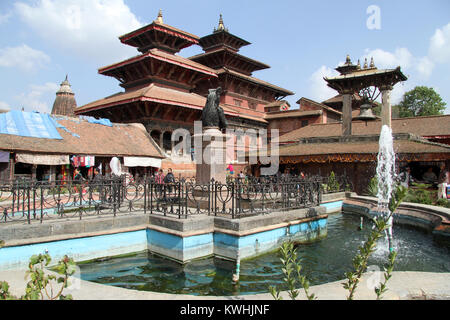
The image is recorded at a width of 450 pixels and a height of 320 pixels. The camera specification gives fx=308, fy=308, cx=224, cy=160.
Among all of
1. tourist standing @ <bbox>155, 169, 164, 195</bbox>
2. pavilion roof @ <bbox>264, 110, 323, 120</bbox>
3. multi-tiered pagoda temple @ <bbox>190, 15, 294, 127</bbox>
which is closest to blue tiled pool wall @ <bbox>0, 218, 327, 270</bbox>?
tourist standing @ <bbox>155, 169, 164, 195</bbox>

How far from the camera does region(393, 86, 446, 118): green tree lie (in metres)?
53.3

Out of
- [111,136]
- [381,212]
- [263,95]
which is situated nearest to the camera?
[381,212]

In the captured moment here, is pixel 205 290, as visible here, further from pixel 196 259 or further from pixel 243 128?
pixel 243 128

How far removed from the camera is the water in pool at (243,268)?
20.5 feet

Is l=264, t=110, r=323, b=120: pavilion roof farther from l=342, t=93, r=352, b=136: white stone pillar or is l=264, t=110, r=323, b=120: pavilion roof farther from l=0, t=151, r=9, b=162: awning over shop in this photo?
l=0, t=151, r=9, b=162: awning over shop

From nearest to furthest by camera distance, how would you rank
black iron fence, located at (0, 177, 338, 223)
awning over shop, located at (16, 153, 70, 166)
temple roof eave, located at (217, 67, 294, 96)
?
black iron fence, located at (0, 177, 338, 223)
awning over shop, located at (16, 153, 70, 166)
temple roof eave, located at (217, 67, 294, 96)

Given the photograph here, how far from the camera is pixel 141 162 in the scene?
2177 centimetres

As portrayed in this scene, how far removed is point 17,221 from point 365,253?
839 centimetres

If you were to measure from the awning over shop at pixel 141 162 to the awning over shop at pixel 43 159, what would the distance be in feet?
12.9

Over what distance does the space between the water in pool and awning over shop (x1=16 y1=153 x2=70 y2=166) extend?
40.1 ft

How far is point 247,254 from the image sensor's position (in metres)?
7.71

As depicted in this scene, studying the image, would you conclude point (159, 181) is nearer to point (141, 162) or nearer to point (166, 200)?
point (166, 200)
